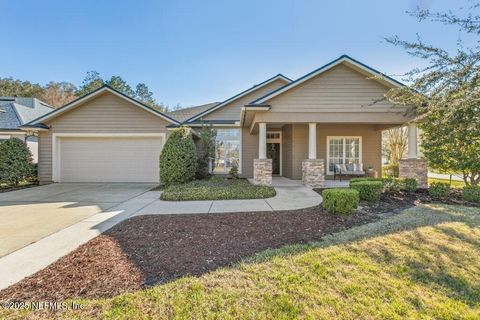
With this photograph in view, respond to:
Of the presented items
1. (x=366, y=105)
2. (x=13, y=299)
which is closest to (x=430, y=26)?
(x=366, y=105)

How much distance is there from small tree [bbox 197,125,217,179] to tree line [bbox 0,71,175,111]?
22.8m

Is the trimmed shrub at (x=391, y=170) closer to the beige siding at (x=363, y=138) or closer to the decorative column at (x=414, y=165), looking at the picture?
the beige siding at (x=363, y=138)

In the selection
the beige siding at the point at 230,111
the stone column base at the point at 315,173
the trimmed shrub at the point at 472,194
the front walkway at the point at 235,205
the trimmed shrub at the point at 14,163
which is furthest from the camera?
the beige siding at the point at 230,111

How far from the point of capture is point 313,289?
8.77ft

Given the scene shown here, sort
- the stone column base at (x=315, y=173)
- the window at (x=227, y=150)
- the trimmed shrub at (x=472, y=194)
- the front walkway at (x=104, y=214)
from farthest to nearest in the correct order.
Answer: the window at (x=227, y=150)
the stone column base at (x=315, y=173)
the trimmed shrub at (x=472, y=194)
the front walkway at (x=104, y=214)

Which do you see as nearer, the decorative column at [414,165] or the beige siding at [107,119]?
the decorative column at [414,165]

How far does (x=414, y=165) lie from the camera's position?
32.7ft

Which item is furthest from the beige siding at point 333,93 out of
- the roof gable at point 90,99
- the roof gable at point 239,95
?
the roof gable at point 90,99

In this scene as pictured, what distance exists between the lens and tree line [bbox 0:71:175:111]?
3049 cm

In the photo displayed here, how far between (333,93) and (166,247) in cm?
918

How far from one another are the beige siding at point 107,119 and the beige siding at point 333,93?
6.79m

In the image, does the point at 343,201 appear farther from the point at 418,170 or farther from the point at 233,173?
the point at 233,173

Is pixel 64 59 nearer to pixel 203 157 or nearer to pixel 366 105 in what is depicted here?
pixel 203 157

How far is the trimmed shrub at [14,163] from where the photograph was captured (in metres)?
11.0
